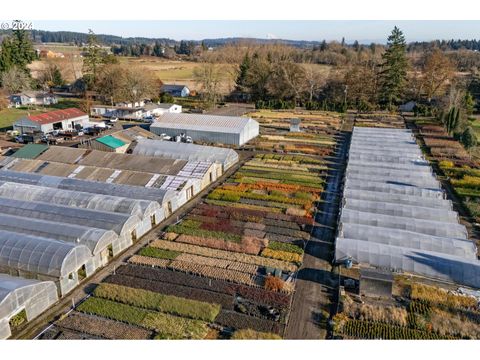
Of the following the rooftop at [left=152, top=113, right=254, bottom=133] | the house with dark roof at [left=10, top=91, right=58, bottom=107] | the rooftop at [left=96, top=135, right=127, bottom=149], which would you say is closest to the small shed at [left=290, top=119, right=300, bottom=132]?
the rooftop at [left=152, top=113, right=254, bottom=133]

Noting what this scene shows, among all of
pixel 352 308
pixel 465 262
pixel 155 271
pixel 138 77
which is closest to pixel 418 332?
pixel 352 308

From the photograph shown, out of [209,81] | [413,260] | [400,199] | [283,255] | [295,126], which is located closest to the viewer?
[413,260]

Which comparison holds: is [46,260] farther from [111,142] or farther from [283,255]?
[111,142]

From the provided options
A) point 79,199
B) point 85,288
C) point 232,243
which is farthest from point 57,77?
point 85,288

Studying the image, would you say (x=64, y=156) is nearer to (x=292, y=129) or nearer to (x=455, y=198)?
(x=292, y=129)

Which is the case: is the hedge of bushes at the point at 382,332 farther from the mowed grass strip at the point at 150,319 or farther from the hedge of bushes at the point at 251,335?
the mowed grass strip at the point at 150,319

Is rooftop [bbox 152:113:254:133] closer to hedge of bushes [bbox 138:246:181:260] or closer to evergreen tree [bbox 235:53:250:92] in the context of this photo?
hedge of bushes [bbox 138:246:181:260]

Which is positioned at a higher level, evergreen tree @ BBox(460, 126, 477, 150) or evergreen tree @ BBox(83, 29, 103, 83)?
evergreen tree @ BBox(83, 29, 103, 83)
